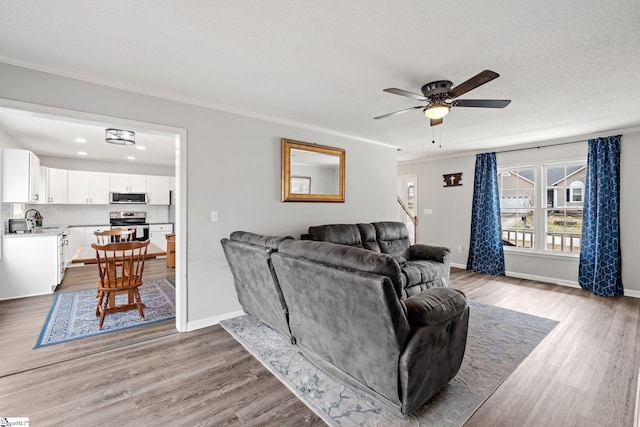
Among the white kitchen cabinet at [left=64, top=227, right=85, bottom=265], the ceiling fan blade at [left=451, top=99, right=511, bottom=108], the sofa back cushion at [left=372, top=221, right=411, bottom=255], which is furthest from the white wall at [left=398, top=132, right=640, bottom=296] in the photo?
the white kitchen cabinet at [left=64, top=227, right=85, bottom=265]

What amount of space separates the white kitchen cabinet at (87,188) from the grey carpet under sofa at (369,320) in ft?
20.2

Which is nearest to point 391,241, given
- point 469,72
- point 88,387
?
point 469,72

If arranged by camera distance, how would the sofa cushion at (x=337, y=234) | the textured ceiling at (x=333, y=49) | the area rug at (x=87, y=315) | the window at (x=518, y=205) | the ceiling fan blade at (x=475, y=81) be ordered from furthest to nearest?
the window at (x=518, y=205) → the sofa cushion at (x=337, y=234) → the area rug at (x=87, y=315) → the ceiling fan blade at (x=475, y=81) → the textured ceiling at (x=333, y=49)

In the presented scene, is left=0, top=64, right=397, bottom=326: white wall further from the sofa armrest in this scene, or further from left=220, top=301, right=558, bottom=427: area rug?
the sofa armrest

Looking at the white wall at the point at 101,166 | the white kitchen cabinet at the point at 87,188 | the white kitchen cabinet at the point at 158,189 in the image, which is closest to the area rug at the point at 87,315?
the white kitchen cabinet at the point at 87,188

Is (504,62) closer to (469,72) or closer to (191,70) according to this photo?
(469,72)

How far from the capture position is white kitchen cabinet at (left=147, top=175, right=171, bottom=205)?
7.10m

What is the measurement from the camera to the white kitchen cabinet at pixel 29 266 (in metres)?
3.90

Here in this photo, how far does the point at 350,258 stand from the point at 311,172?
8.33ft

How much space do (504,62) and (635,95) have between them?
185 centimetres

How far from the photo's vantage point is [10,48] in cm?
206

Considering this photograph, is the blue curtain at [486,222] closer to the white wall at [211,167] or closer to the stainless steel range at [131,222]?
the white wall at [211,167]

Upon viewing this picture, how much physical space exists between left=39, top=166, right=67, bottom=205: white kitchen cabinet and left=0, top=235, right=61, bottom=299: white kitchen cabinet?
2.04 metres

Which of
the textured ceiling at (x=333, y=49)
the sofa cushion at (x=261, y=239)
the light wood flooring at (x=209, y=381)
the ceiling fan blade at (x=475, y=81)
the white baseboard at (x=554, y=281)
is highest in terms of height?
the textured ceiling at (x=333, y=49)
